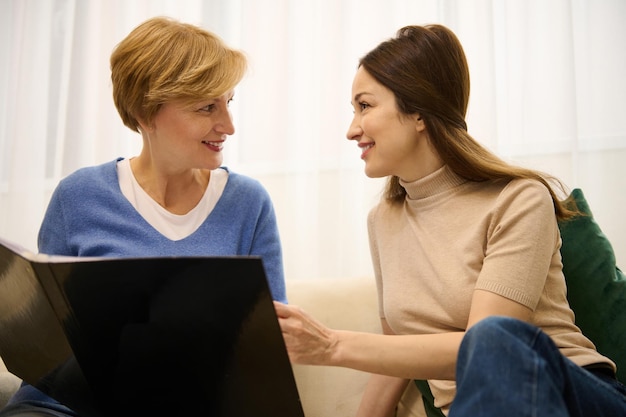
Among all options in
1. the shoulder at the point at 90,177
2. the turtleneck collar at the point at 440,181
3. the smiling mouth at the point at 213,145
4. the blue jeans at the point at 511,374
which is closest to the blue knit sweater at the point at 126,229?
the shoulder at the point at 90,177

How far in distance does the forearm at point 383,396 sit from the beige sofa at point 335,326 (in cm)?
7

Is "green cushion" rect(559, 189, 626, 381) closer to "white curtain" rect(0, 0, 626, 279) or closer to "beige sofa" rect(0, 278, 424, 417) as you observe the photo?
"beige sofa" rect(0, 278, 424, 417)

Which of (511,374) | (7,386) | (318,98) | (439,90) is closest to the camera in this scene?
(511,374)

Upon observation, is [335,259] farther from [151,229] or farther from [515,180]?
[515,180]

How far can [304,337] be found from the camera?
1.01 m

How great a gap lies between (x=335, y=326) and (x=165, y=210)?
0.50 meters

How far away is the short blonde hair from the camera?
1424 millimetres

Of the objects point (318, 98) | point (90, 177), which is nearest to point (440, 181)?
point (90, 177)

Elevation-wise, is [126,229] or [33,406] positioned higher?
[126,229]

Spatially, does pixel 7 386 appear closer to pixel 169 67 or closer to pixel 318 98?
pixel 169 67

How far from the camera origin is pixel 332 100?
6.98ft

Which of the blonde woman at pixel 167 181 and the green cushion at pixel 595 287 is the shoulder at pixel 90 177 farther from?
the green cushion at pixel 595 287

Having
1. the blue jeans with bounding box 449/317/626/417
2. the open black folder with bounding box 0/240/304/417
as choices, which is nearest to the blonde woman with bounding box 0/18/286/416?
the open black folder with bounding box 0/240/304/417

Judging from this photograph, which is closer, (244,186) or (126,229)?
(126,229)
